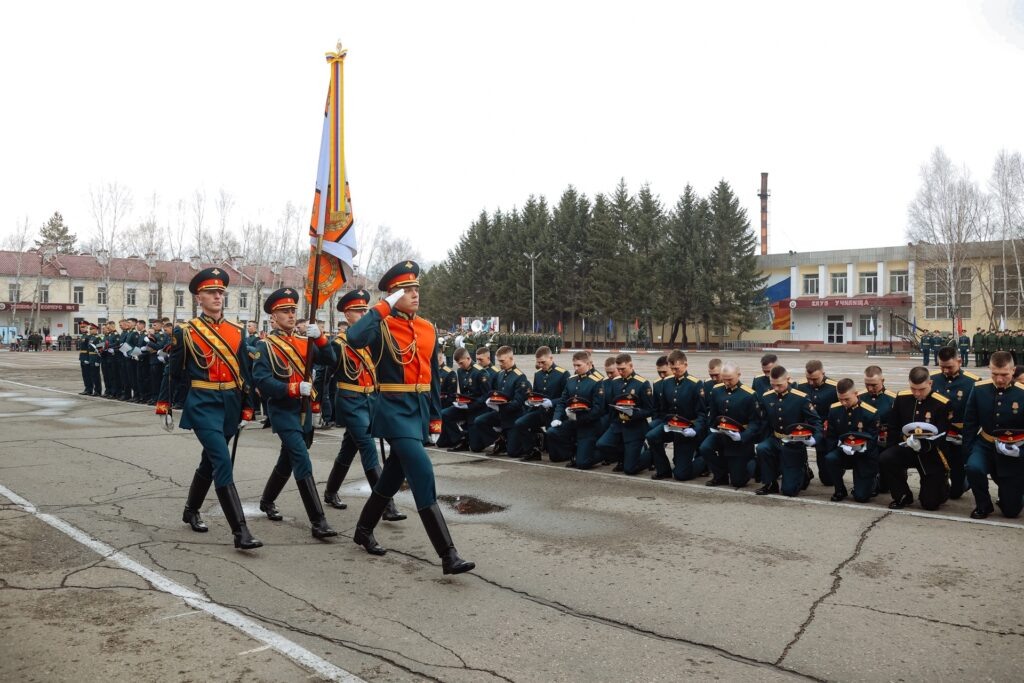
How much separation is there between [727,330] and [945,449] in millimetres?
61852

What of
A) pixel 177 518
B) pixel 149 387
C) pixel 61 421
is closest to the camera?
pixel 177 518

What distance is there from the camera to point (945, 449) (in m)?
8.05

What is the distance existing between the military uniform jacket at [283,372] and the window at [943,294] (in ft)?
197

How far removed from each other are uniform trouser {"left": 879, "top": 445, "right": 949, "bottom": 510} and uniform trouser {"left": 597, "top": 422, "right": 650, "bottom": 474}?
2.90 m

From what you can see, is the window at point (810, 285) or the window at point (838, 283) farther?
the window at point (810, 285)

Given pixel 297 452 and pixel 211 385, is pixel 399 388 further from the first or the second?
pixel 211 385

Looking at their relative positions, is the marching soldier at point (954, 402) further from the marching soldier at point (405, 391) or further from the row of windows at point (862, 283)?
the row of windows at point (862, 283)

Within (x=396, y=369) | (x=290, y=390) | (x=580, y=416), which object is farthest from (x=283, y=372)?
(x=580, y=416)

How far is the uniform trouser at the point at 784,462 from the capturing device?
8.61 m

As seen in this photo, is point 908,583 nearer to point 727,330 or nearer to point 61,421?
point 61,421

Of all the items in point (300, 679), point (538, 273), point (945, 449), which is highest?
point (538, 273)

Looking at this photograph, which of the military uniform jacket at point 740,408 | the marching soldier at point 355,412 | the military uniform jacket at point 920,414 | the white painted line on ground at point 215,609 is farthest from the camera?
the military uniform jacket at point 740,408

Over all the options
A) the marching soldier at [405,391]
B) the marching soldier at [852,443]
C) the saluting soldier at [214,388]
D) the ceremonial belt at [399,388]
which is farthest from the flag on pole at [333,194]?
the marching soldier at [852,443]

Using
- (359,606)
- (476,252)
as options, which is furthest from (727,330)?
(359,606)
